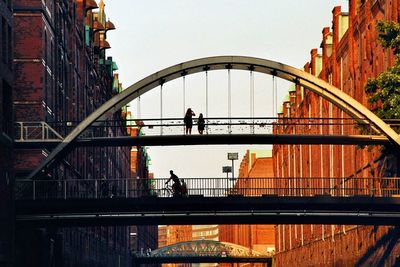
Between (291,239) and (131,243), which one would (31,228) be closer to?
(291,239)

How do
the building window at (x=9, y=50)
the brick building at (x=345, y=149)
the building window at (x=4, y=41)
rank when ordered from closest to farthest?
the building window at (x=4, y=41) → the building window at (x=9, y=50) → the brick building at (x=345, y=149)

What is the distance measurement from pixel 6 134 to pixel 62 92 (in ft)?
91.2

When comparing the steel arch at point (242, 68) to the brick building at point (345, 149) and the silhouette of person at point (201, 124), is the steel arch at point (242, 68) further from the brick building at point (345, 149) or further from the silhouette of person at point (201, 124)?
the brick building at point (345, 149)

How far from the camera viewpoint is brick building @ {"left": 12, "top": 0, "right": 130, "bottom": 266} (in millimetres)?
64125

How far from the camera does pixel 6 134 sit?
50.5 m

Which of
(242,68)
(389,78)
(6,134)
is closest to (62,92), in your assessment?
(242,68)

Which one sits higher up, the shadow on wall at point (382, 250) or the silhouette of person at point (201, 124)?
the silhouette of person at point (201, 124)

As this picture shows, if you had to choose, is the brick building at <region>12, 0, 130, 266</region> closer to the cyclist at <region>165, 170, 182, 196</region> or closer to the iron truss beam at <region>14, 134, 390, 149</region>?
the iron truss beam at <region>14, 134, 390, 149</region>

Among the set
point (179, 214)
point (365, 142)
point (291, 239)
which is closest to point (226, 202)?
point (179, 214)

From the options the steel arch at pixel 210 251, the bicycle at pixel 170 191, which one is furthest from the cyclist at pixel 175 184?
the steel arch at pixel 210 251

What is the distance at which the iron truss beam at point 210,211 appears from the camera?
55469mm

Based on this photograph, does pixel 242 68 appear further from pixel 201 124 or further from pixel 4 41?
pixel 4 41

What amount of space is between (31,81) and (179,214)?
1091 cm

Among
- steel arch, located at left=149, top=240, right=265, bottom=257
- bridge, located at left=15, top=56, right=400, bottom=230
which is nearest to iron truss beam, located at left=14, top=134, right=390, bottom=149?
bridge, located at left=15, top=56, right=400, bottom=230
